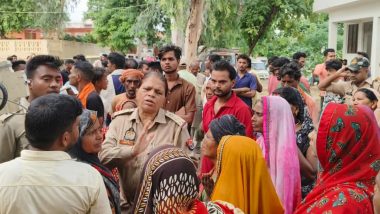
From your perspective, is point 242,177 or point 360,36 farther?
point 360,36

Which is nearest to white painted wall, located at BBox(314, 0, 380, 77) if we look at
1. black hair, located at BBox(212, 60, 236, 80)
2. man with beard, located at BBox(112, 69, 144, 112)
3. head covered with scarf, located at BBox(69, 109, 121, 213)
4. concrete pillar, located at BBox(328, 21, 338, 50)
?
concrete pillar, located at BBox(328, 21, 338, 50)

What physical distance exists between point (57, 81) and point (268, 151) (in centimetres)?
175

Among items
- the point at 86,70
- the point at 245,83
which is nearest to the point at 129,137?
the point at 86,70

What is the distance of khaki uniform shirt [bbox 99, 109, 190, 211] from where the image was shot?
2.92 meters

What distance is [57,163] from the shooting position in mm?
1937

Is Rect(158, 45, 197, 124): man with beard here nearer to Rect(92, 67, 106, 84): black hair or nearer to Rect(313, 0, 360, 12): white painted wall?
Rect(92, 67, 106, 84): black hair

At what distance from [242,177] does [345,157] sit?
585mm

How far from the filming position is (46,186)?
6.12 feet

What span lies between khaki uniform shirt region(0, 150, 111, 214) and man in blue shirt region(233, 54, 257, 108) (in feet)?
15.0

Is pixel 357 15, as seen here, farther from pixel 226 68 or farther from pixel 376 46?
pixel 226 68

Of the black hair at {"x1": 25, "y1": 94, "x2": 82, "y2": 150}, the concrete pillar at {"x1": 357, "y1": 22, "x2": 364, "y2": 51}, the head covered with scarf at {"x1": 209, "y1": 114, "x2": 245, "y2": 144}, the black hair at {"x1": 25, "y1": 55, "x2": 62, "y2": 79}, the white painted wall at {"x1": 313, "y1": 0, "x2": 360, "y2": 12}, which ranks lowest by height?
the head covered with scarf at {"x1": 209, "y1": 114, "x2": 245, "y2": 144}

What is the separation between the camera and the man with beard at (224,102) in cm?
430

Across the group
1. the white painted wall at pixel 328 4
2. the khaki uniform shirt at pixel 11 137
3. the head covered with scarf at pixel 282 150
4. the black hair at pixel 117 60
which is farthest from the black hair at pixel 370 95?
the white painted wall at pixel 328 4

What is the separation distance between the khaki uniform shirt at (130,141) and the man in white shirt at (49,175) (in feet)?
2.84
